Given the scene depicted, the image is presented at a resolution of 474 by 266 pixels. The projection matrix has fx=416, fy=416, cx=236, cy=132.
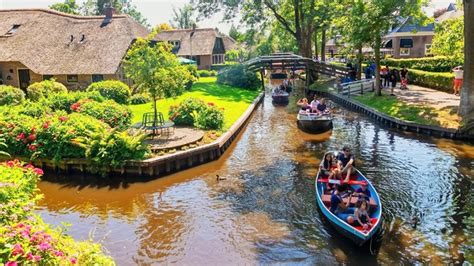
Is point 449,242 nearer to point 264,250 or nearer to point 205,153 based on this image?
point 264,250

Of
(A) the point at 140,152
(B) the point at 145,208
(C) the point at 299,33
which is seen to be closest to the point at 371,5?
(C) the point at 299,33

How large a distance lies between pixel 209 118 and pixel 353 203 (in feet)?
41.4

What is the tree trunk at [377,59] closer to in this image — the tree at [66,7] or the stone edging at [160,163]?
the stone edging at [160,163]

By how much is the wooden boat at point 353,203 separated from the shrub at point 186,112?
11.5 metres

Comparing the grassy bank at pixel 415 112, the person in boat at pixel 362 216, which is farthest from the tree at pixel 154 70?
the grassy bank at pixel 415 112

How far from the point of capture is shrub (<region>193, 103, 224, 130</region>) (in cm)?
2417

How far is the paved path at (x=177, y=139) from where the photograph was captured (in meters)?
20.0

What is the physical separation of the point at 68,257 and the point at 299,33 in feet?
150

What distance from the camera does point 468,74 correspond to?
23.4 metres

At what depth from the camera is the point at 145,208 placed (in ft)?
50.7

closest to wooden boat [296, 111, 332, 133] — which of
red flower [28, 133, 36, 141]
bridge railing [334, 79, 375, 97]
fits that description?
bridge railing [334, 79, 375, 97]

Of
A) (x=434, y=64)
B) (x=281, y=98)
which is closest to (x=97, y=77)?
(x=281, y=98)

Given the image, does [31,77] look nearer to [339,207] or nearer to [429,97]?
[339,207]

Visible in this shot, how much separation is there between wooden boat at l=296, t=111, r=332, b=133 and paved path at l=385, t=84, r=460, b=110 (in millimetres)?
7427
